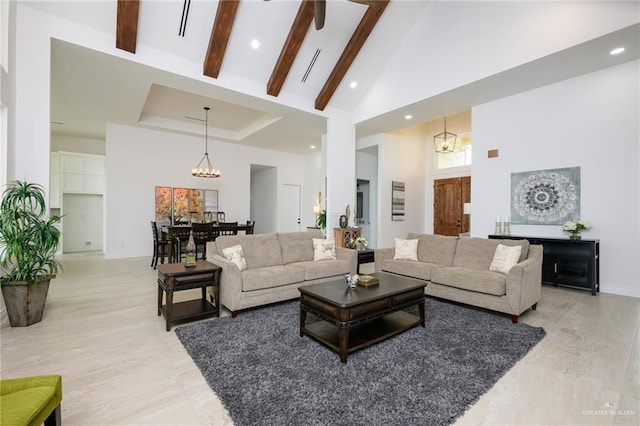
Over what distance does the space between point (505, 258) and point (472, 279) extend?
569 millimetres

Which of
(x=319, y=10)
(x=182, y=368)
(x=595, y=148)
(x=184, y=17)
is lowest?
(x=182, y=368)

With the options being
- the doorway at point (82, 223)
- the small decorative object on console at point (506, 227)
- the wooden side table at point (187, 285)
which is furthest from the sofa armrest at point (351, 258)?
the doorway at point (82, 223)

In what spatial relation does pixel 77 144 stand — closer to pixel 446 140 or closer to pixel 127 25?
pixel 127 25

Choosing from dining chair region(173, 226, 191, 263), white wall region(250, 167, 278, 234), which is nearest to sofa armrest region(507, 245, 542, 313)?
dining chair region(173, 226, 191, 263)

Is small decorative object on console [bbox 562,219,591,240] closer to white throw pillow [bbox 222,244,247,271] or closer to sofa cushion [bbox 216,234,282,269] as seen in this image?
sofa cushion [bbox 216,234,282,269]

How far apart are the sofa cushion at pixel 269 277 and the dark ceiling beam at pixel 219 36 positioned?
3.38 meters

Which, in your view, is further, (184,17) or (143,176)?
(143,176)

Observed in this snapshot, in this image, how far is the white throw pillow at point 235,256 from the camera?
3.60 m

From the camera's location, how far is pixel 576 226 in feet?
14.8

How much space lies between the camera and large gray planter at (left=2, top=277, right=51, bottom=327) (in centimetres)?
300

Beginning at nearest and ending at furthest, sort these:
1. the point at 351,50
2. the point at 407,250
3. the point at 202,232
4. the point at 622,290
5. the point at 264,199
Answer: the point at 622,290 → the point at 407,250 → the point at 351,50 → the point at 202,232 → the point at 264,199

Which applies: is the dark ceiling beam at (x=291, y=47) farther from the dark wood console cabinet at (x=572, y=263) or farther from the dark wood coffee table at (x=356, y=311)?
the dark wood console cabinet at (x=572, y=263)

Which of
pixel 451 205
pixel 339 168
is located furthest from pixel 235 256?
pixel 451 205

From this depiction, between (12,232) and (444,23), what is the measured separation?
6.75m
